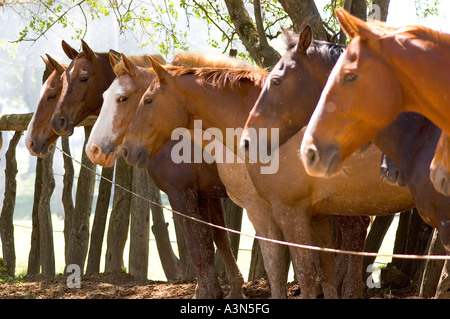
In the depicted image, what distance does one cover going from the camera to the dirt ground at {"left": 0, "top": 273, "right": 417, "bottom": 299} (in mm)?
6500

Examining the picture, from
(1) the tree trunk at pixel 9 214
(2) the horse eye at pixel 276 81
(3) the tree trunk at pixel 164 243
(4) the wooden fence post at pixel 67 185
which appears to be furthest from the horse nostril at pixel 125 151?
(1) the tree trunk at pixel 9 214

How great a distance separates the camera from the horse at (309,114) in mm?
4248

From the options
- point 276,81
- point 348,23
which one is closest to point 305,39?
point 276,81

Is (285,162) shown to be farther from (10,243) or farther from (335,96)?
(10,243)

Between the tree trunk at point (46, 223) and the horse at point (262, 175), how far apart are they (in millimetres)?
3911

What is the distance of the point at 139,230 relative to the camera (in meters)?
8.38

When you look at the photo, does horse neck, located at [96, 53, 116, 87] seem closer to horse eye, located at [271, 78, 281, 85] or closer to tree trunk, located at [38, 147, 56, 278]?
horse eye, located at [271, 78, 281, 85]

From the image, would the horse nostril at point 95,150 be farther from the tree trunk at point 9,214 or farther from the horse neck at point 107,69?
the tree trunk at point 9,214

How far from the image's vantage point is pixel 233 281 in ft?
20.8

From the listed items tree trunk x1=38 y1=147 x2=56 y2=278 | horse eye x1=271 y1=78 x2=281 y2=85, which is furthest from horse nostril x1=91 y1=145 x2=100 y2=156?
tree trunk x1=38 y1=147 x2=56 y2=278

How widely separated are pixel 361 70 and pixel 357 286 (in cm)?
281

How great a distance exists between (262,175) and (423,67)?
2.13 m

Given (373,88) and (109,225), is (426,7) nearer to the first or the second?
(109,225)
